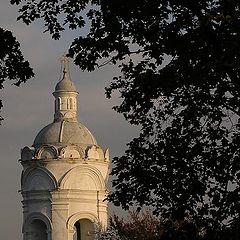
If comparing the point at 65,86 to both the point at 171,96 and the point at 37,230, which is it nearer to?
the point at 37,230

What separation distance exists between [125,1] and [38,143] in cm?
4618

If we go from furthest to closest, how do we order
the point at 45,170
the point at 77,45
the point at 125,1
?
the point at 45,170, the point at 77,45, the point at 125,1

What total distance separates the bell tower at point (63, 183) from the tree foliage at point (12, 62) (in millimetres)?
42076

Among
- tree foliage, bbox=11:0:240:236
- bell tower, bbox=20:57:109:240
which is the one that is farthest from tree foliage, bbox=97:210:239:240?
bell tower, bbox=20:57:109:240

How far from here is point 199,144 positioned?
1848 cm

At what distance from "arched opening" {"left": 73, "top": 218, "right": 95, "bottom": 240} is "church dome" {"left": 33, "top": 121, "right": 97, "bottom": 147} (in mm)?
4651

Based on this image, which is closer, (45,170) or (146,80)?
(146,80)

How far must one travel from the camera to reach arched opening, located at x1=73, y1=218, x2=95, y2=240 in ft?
207

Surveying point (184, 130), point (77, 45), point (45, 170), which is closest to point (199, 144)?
point (184, 130)

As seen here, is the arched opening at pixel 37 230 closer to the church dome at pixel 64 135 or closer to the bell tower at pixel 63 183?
the bell tower at pixel 63 183

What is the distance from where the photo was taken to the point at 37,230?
63.2m

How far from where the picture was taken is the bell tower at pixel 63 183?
62094mm

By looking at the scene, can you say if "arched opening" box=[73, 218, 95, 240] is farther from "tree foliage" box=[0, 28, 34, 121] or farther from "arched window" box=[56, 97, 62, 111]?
"tree foliage" box=[0, 28, 34, 121]

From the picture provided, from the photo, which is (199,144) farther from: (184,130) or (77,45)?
(77,45)
